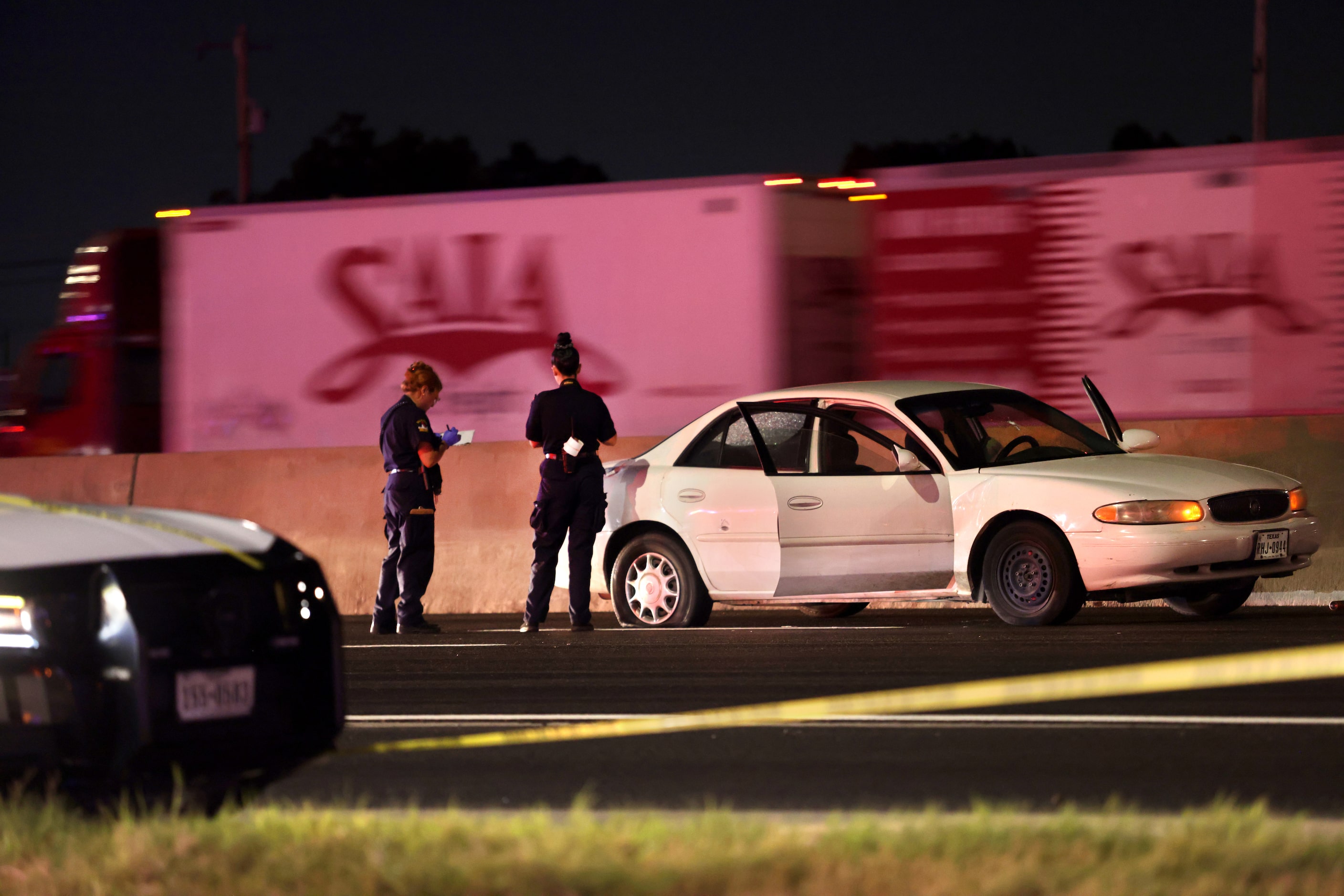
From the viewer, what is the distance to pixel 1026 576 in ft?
37.9

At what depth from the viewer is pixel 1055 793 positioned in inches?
245

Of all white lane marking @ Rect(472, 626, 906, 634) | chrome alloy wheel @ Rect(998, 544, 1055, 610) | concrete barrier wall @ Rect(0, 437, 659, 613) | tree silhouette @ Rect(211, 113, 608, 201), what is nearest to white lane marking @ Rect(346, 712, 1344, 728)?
chrome alloy wheel @ Rect(998, 544, 1055, 610)

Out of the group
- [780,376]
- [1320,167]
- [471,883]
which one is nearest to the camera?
[471,883]

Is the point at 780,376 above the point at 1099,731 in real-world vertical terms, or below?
above

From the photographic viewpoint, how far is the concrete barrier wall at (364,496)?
50.3 ft

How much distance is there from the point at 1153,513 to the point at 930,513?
4.29 feet

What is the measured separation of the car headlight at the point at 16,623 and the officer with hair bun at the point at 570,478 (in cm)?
731

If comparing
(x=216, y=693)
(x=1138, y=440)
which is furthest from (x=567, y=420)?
(x=216, y=693)

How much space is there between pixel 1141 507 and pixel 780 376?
190 inches

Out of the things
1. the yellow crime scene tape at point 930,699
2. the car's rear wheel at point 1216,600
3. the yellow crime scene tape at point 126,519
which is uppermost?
the yellow crime scene tape at point 126,519

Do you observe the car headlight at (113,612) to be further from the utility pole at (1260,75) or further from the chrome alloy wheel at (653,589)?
the utility pole at (1260,75)

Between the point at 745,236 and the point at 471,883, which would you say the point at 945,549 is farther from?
the point at 471,883

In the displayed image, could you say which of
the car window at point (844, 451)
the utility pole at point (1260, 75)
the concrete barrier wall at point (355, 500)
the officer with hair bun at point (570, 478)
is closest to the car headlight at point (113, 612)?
the officer with hair bun at point (570, 478)

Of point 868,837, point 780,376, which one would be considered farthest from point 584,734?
point 780,376
